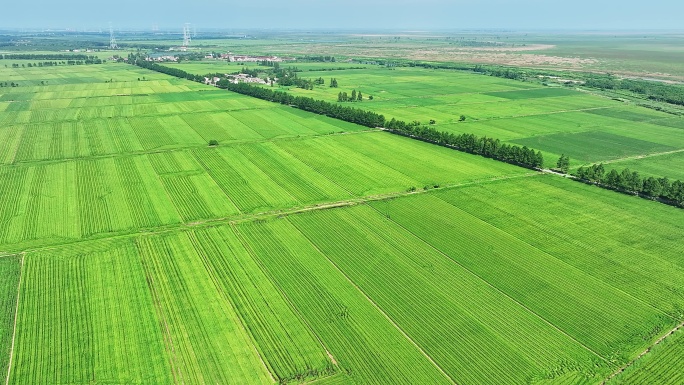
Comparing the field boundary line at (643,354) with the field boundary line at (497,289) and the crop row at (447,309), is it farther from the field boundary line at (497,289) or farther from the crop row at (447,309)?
the crop row at (447,309)

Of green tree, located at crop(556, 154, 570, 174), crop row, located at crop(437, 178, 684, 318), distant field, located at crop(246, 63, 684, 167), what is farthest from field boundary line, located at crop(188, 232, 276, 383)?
distant field, located at crop(246, 63, 684, 167)

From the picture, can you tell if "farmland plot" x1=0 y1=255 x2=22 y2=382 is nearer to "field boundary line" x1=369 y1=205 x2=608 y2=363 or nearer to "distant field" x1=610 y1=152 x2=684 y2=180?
"field boundary line" x1=369 y1=205 x2=608 y2=363

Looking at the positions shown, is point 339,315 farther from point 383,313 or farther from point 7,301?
point 7,301

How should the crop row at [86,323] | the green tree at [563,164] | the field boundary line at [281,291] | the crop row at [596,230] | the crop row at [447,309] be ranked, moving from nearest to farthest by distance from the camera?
the crop row at [86,323]
the crop row at [447,309]
the field boundary line at [281,291]
the crop row at [596,230]
the green tree at [563,164]

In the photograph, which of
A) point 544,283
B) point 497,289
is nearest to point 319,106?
point 497,289

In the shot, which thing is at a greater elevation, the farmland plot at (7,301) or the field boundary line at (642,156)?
the field boundary line at (642,156)

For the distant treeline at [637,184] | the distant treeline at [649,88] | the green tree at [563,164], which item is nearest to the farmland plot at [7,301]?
the distant treeline at [637,184]
